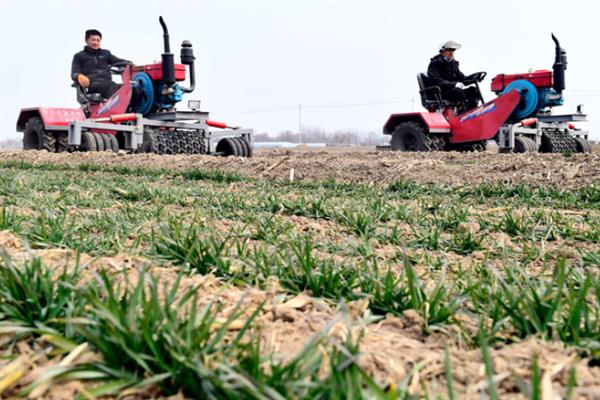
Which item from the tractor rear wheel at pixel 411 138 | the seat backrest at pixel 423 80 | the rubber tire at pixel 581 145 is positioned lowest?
the rubber tire at pixel 581 145

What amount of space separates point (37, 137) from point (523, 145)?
37.9ft

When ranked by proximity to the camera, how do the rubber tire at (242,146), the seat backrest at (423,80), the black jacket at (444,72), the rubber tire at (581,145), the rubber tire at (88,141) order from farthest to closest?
the rubber tire at (581,145), the rubber tire at (242,146), the seat backrest at (423,80), the black jacket at (444,72), the rubber tire at (88,141)

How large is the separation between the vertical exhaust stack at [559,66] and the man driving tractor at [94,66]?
10108 millimetres

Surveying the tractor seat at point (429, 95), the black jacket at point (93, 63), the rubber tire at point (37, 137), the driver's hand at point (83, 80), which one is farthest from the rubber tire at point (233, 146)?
the tractor seat at point (429, 95)

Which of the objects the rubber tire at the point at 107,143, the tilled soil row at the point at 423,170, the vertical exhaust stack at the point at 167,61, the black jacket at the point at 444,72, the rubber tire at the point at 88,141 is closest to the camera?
the tilled soil row at the point at 423,170

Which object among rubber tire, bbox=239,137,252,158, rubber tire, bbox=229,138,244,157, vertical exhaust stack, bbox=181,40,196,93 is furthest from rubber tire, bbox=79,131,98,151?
rubber tire, bbox=239,137,252,158

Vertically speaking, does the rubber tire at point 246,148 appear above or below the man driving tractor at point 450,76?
below

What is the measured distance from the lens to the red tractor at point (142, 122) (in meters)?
13.4

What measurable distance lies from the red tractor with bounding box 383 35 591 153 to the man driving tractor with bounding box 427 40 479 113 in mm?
152

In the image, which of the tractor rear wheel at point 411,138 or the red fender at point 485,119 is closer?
the red fender at point 485,119

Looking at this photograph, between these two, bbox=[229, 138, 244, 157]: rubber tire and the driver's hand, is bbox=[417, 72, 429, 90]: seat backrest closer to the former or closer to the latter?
bbox=[229, 138, 244, 157]: rubber tire

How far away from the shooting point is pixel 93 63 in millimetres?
14336

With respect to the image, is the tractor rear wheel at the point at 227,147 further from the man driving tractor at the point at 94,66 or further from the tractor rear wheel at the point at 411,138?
the tractor rear wheel at the point at 411,138

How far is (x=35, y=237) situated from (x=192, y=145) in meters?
11.3
